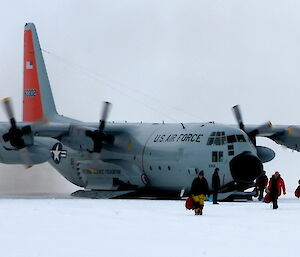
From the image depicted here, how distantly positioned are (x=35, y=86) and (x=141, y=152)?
9.06 meters

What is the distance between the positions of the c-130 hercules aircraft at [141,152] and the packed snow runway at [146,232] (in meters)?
5.07

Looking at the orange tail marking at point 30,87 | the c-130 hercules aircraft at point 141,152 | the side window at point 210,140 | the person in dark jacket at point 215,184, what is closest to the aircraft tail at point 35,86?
the orange tail marking at point 30,87

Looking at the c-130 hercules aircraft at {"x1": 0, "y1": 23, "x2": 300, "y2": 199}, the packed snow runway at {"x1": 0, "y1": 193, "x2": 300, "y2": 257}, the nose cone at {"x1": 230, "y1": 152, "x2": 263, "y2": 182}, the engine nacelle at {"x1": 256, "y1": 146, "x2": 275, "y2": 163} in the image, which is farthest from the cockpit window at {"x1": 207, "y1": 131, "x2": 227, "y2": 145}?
the packed snow runway at {"x1": 0, "y1": 193, "x2": 300, "y2": 257}

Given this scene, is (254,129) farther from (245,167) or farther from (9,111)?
(9,111)

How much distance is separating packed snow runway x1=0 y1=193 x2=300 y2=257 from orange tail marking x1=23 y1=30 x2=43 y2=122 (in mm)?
14628

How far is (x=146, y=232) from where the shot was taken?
631 inches

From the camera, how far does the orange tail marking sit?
1501 inches

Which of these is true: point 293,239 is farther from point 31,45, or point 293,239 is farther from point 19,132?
point 31,45

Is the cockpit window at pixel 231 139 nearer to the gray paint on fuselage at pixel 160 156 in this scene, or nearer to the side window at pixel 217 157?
the gray paint on fuselage at pixel 160 156

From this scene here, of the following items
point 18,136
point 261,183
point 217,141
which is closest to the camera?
point 217,141

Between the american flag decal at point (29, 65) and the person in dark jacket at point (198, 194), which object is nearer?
the person in dark jacket at point (198, 194)

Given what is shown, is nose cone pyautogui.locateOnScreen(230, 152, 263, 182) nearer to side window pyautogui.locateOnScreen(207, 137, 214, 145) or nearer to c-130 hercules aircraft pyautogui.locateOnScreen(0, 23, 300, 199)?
c-130 hercules aircraft pyautogui.locateOnScreen(0, 23, 300, 199)

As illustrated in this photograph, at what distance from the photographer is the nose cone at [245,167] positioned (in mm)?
28375

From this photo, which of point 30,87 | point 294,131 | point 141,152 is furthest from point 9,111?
point 294,131
